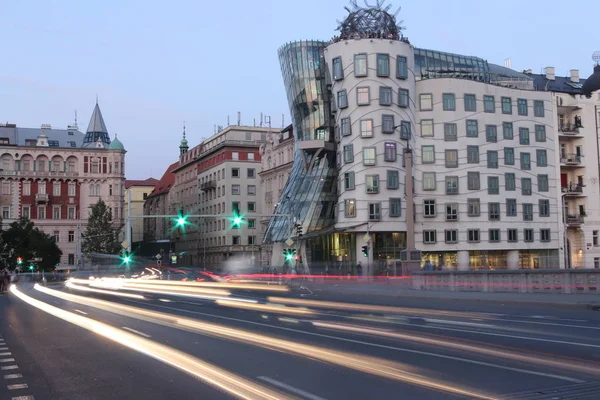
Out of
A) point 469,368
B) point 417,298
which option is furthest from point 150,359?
point 417,298

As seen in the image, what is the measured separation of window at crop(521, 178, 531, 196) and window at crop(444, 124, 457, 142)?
832 centimetres

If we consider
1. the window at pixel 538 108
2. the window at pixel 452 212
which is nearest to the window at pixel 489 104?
the window at pixel 538 108

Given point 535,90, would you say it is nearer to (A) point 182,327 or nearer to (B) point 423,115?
(B) point 423,115

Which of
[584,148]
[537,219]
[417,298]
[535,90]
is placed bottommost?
[417,298]

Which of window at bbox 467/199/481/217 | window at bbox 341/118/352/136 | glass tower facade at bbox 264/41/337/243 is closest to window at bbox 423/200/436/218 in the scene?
window at bbox 467/199/481/217

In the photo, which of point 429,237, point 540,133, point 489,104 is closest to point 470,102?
point 489,104

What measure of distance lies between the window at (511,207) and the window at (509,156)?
366cm

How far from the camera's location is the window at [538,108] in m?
67.6

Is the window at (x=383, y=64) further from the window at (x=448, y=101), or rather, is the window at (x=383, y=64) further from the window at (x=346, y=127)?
the window at (x=448, y=101)

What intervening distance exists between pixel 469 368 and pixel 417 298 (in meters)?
23.1

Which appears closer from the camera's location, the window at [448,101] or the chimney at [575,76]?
the window at [448,101]

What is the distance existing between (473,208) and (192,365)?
5543 centimetres

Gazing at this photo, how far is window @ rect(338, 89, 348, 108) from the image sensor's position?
2443 inches

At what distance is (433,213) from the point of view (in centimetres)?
6347
